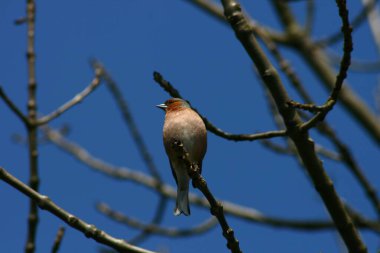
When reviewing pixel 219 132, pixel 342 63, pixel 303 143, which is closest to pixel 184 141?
pixel 219 132

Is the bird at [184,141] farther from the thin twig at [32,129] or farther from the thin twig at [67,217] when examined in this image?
the thin twig at [67,217]

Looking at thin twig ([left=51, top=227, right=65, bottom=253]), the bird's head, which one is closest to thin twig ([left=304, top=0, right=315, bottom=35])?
the bird's head

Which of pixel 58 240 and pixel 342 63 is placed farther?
pixel 342 63

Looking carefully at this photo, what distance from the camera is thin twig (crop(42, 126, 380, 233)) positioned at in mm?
7949

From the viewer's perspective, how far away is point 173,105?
716 cm

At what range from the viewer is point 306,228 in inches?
314

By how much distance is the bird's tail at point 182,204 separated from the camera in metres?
5.40

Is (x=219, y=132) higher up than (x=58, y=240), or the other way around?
(x=219, y=132)

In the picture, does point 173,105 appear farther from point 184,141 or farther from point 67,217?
point 67,217

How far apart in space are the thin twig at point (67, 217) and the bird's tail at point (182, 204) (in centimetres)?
175

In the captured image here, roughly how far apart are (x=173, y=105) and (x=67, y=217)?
3.88 meters

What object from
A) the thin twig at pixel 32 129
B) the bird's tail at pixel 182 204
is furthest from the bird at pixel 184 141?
the thin twig at pixel 32 129

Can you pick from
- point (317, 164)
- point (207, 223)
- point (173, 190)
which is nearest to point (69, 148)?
point (173, 190)

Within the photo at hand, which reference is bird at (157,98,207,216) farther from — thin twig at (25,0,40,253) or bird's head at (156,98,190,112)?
thin twig at (25,0,40,253)
